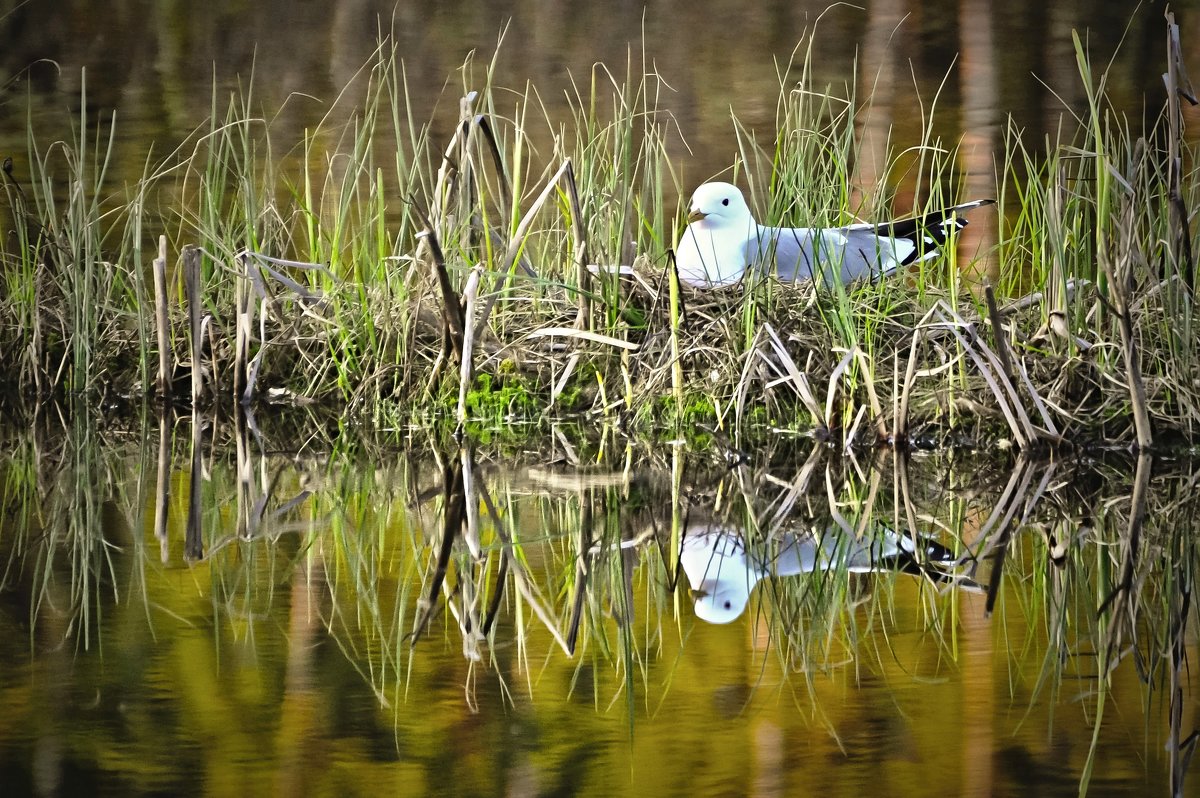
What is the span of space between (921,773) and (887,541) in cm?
116

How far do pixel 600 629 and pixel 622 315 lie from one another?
218 cm

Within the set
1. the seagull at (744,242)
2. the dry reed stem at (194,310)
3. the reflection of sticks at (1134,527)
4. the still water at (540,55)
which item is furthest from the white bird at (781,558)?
the still water at (540,55)

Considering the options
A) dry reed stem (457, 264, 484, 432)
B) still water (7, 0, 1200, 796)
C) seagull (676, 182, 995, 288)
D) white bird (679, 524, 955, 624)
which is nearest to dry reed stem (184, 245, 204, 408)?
still water (7, 0, 1200, 796)

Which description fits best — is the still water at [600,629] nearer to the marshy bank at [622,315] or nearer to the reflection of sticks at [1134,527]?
the reflection of sticks at [1134,527]

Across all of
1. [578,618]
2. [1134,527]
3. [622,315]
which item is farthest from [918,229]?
[578,618]

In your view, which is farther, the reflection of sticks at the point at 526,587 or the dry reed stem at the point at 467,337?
the dry reed stem at the point at 467,337

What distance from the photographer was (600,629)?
223 centimetres

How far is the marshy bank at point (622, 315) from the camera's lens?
3816 mm

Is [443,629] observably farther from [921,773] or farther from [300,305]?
[300,305]

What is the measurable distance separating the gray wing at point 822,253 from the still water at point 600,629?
74 centimetres

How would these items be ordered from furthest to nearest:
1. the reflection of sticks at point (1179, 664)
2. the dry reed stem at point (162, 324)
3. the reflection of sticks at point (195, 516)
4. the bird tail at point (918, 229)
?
1. the dry reed stem at point (162, 324)
2. the bird tail at point (918, 229)
3. the reflection of sticks at point (195, 516)
4. the reflection of sticks at point (1179, 664)

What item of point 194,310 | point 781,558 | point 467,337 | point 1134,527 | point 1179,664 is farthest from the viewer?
point 194,310

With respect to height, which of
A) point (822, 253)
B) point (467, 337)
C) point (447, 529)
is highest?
point (822, 253)

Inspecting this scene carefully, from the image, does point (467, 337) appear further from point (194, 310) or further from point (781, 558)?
point (781, 558)
